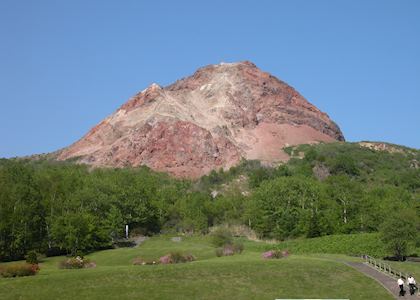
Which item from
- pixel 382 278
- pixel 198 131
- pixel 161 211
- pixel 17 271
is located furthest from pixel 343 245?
pixel 198 131

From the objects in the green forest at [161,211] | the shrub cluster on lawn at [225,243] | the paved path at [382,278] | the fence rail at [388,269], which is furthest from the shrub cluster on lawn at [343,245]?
the paved path at [382,278]

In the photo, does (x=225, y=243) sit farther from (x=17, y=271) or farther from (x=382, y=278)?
(x=17, y=271)

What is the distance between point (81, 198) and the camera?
245ft

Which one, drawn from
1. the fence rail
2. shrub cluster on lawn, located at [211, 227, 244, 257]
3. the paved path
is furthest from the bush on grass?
the fence rail

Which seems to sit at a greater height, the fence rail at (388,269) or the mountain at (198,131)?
the mountain at (198,131)

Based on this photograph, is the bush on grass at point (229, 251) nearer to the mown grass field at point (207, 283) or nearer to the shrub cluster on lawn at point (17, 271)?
the mown grass field at point (207, 283)

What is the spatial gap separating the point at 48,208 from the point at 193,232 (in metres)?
27.6

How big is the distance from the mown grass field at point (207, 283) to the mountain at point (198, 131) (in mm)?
115879

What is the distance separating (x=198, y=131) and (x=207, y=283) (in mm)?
130447

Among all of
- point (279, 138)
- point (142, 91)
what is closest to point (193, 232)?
point (279, 138)

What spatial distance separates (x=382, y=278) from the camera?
3991 centimetres

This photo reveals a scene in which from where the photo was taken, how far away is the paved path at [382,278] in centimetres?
3512

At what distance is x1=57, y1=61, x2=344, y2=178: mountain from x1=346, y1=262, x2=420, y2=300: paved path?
4418 inches

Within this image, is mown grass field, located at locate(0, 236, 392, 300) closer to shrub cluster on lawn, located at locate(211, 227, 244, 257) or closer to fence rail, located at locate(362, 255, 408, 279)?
fence rail, located at locate(362, 255, 408, 279)
